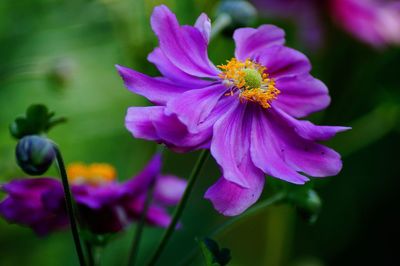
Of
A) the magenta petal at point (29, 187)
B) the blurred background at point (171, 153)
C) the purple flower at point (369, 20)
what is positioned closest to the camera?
the magenta petal at point (29, 187)

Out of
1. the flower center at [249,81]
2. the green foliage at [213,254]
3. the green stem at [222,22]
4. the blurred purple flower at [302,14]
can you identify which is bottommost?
the blurred purple flower at [302,14]

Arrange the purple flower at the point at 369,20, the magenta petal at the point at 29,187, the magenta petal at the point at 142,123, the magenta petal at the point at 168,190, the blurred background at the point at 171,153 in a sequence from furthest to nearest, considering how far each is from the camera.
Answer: the purple flower at the point at 369,20 → the blurred background at the point at 171,153 → the magenta petal at the point at 168,190 → the magenta petal at the point at 29,187 → the magenta petal at the point at 142,123

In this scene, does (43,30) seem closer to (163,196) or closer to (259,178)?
(163,196)

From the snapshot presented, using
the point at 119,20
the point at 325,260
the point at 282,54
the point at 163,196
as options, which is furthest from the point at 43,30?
the point at 325,260

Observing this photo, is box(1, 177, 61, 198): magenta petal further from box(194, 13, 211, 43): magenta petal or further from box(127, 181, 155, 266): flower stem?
box(194, 13, 211, 43): magenta petal

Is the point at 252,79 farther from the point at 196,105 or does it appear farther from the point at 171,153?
the point at 171,153

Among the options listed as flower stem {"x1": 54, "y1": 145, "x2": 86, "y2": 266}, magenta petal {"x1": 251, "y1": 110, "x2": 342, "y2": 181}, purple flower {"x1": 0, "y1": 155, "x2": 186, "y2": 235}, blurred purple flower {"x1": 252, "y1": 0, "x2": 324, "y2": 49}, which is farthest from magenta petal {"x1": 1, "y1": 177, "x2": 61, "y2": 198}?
blurred purple flower {"x1": 252, "y1": 0, "x2": 324, "y2": 49}

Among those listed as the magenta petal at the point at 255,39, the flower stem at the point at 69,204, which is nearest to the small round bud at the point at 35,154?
the flower stem at the point at 69,204

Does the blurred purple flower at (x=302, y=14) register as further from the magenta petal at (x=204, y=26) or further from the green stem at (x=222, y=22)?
the magenta petal at (x=204, y=26)
